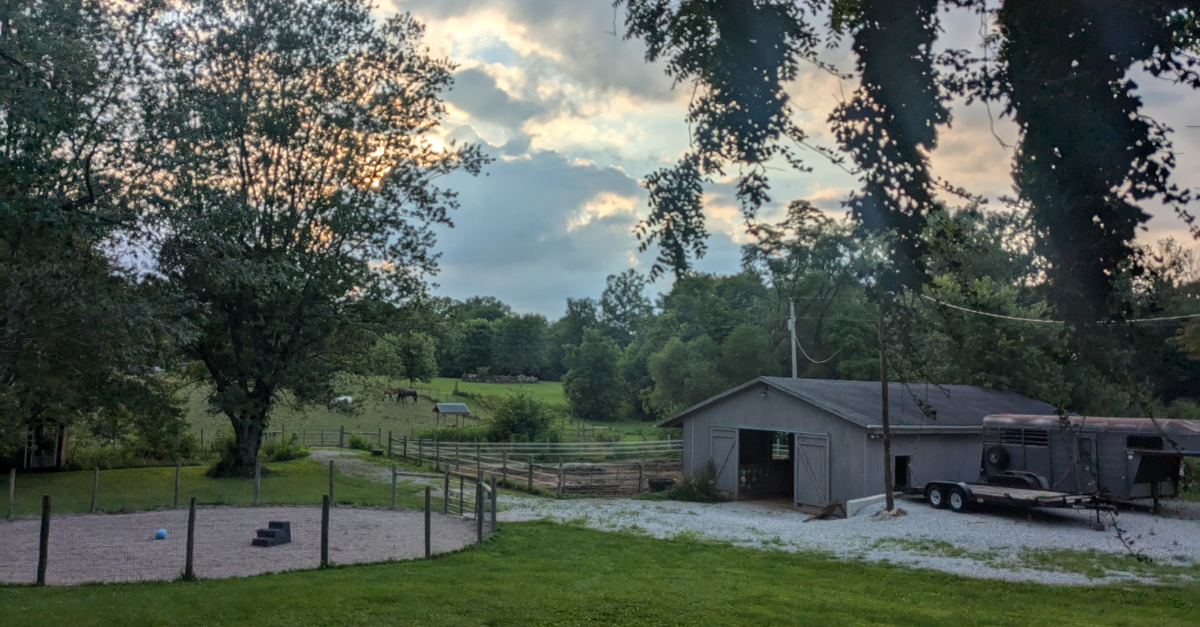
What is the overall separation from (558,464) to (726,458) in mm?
5303

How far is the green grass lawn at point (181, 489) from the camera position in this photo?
70.6 feet

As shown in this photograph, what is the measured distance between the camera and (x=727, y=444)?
85.1 feet

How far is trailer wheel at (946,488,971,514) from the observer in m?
19.8

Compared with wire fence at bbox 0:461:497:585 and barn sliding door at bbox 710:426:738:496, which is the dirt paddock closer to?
wire fence at bbox 0:461:497:585

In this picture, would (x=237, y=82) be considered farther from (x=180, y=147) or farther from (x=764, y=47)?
(x=764, y=47)

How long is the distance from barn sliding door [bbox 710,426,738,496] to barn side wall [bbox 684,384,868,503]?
252 mm

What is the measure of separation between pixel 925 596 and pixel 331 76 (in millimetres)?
24785

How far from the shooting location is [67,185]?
1120cm

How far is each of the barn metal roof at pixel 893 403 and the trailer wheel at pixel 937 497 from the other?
185 centimetres

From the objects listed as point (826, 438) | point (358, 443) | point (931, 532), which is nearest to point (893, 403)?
point (826, 438)

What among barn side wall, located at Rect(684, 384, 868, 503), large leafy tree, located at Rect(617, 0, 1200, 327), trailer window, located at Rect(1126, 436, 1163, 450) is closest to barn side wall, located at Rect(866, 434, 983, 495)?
barn side wall, located at Rect(684, 384, 868, 503)

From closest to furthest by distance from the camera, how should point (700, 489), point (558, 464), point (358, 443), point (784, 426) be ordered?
point (784, 426) < point (700, 489) < point (558, 464) < point (358, 443)

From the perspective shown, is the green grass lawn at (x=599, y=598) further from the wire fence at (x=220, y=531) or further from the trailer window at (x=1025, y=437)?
the trailer window at (x=1025, y=437)

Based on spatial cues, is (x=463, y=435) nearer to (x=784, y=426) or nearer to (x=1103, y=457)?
(x=784, y=426)
